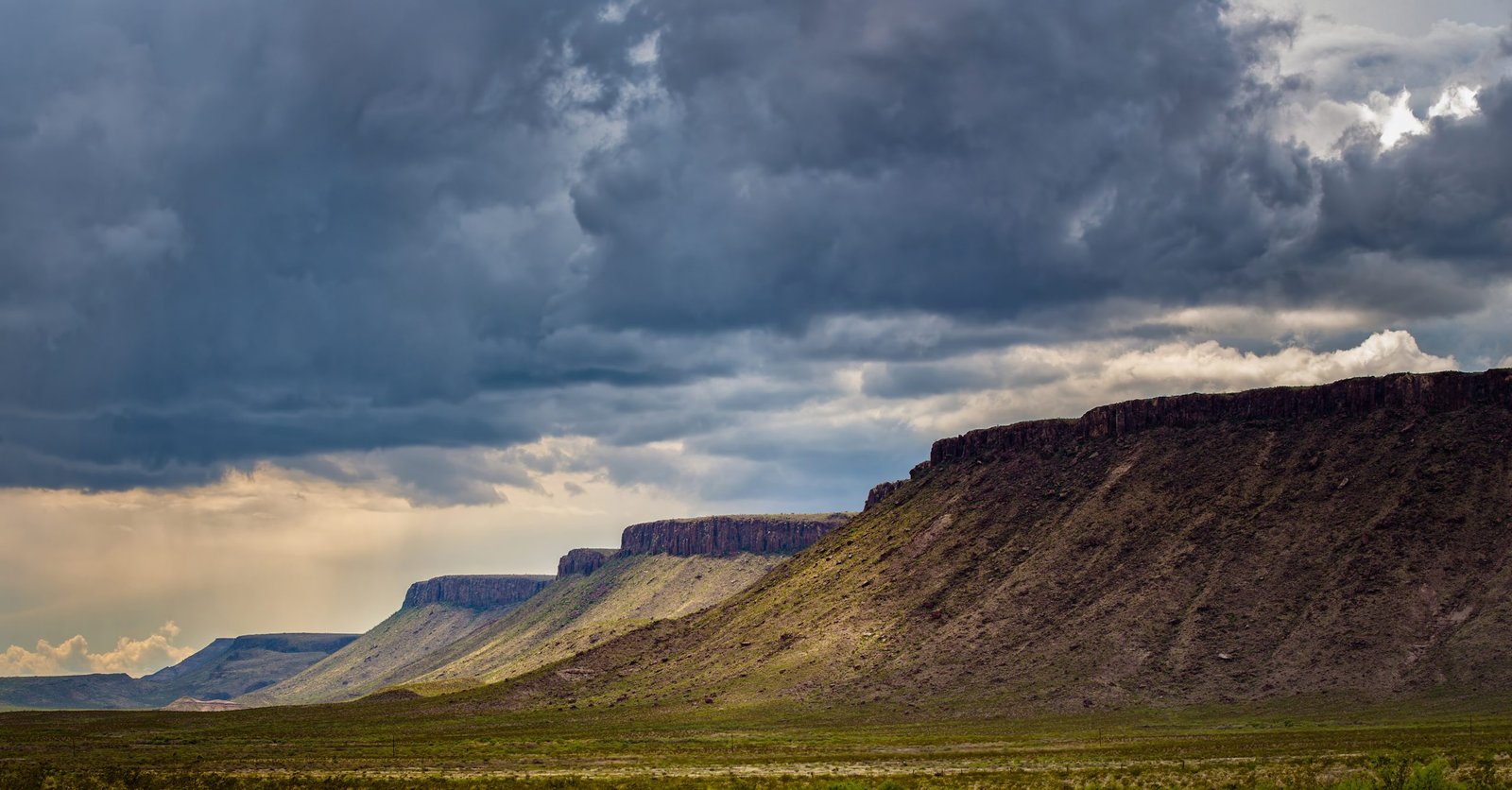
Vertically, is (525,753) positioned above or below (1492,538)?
below

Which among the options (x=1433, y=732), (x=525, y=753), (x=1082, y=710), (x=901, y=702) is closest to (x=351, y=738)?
(x=525, y=753)

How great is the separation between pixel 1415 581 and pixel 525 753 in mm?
107865

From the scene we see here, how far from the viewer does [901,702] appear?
18225cm

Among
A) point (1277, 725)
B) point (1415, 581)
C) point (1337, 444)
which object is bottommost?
point (1277, 725)

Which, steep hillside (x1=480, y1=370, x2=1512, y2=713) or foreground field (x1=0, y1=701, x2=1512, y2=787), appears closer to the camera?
foreground field (x1=0, y1=701, x2=1512, y2=787)

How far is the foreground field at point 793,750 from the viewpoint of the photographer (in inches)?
3620

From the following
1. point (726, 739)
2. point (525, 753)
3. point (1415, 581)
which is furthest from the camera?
point (1415, 581)

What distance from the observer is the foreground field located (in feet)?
302

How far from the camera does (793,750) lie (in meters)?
129

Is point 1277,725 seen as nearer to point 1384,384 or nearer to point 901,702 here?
point 901,702

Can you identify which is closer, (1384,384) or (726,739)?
(726,739)

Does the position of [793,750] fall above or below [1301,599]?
below

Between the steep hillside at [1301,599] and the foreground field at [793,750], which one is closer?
the foreground field at [793,750]

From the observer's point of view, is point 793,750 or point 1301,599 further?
point 1301,599
